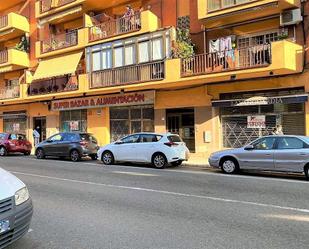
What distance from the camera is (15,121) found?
31.5m

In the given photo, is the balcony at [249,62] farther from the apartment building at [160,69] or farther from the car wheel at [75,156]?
the car wheel at [75,156]

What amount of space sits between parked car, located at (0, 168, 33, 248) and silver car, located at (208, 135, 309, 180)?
29.9ft

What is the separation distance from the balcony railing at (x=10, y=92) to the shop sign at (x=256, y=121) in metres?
18.1

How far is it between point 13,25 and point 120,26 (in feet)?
36.6

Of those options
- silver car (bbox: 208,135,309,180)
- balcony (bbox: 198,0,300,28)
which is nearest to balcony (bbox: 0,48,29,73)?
balcony (bbox: 198,0,300,28)

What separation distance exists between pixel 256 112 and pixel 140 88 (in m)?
6.73

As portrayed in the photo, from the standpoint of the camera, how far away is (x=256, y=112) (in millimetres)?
18500

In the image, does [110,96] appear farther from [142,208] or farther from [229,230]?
[229,230]

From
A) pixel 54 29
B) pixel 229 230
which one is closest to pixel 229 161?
pixel 229 230

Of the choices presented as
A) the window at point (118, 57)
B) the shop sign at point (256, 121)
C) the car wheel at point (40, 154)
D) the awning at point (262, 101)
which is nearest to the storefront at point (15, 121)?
the car wheel at point (40, 154)

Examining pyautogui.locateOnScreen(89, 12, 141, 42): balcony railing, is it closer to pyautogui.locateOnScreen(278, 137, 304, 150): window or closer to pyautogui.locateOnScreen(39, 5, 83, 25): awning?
pyautogui.locateOnScreen(39, 5, 83, 25): awning

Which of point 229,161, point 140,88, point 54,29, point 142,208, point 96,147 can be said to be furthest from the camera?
point 54,29

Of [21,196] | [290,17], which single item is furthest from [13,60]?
[21,196]

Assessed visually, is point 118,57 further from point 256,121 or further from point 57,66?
point 256,121
